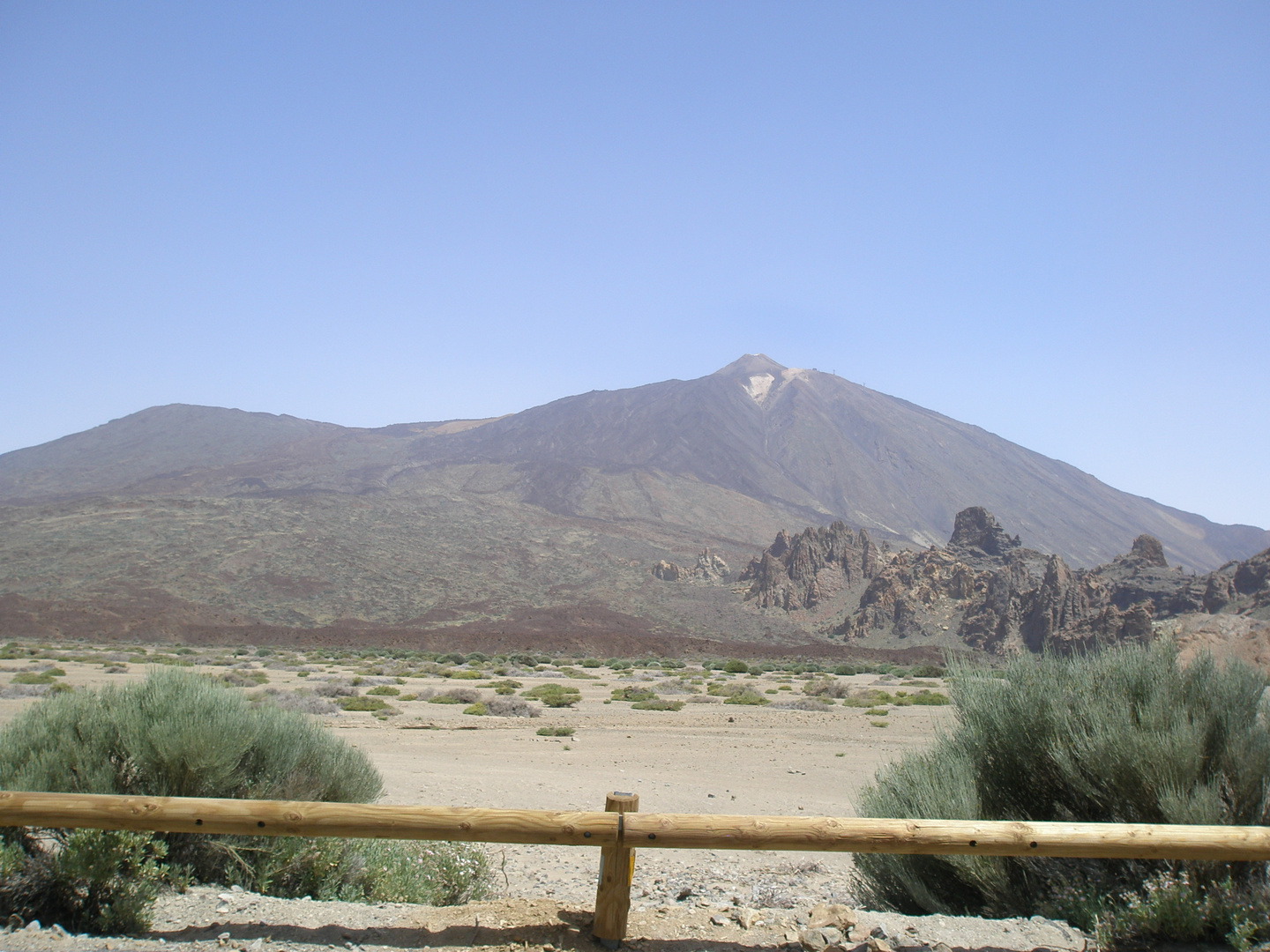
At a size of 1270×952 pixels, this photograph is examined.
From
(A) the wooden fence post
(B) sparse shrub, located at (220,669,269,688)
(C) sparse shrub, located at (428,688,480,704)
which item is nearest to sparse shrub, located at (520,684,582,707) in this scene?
(C) sparse shrub, located at (428,688,480,704)

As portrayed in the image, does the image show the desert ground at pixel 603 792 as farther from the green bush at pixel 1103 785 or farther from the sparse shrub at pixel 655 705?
the green bush at pixel 1103 785

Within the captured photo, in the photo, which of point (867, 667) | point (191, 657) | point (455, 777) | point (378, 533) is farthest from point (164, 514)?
point (455, 777)

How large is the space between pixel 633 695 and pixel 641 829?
22.3 metres

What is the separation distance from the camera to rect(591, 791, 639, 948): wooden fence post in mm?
3854

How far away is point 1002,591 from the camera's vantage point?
180 feet

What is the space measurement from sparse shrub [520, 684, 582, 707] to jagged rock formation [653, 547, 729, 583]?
182 ft

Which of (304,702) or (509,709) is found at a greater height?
(304,702)

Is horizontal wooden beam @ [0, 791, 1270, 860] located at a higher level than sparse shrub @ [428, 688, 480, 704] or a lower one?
higher

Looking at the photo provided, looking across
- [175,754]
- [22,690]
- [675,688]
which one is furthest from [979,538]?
[175,754]

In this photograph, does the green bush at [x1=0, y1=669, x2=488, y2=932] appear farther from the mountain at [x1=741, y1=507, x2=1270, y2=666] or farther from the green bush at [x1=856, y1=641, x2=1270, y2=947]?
the mountain at [x1=741, y1=507, x2=1270, y2=666]

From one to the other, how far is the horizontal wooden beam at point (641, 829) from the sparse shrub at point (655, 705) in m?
18.7

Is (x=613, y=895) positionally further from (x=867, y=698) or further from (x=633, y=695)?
(x=867, y=698)

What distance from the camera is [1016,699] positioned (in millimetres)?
5172

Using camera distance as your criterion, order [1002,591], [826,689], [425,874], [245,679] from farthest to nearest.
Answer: [1002,591] → [826,689] → [245,679] → [425,874]
